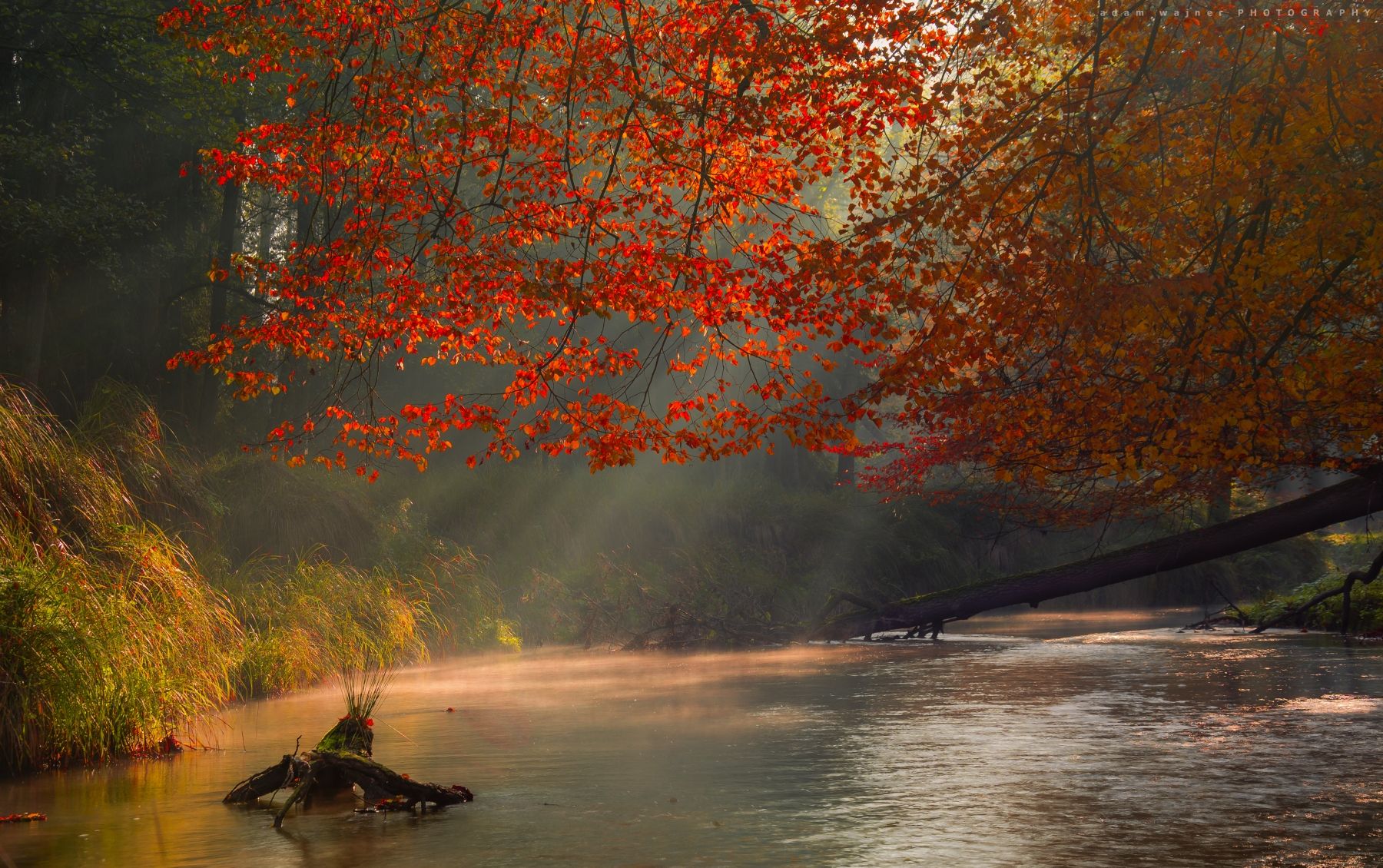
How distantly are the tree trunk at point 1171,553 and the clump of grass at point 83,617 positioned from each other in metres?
9.12

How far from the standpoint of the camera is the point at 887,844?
25.3ft

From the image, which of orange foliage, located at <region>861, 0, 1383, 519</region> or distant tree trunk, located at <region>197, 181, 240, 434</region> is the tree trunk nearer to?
orange foliage, located at <region>861, 0, 1383, 519</region>

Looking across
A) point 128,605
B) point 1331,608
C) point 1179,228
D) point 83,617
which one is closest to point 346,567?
point 128,605

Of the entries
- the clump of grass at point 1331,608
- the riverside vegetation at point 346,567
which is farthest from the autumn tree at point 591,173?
the clump of grass at point 1331,608

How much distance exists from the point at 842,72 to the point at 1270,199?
10.8 ft

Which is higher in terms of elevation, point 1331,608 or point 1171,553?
point 1171,553

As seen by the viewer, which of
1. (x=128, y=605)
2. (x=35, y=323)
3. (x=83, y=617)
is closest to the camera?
(x=83, y=617)

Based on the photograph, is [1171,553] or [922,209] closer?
[922,209]

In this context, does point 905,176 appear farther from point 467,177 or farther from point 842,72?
point 467,177

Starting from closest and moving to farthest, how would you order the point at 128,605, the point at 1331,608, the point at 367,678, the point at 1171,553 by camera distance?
the point at 128,605, the point at 1171,553, the point at 367,678, the point at 1331,608

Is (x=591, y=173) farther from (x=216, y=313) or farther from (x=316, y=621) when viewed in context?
(x=216, y=313)

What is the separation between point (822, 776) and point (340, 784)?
11.5 feet

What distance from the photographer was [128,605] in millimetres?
11352

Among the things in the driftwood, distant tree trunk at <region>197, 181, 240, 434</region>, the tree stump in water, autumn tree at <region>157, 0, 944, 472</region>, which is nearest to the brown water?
the tree stump in water
